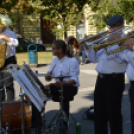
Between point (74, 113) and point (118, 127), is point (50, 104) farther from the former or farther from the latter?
point (118, 127)

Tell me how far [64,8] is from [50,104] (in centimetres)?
230

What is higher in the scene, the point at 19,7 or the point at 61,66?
the point at 19,7

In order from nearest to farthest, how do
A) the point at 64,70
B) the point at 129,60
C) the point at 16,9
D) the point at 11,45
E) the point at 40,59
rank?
the point at 129,60
the point at 64,70
the point at 11,45
the point at 16,9
the point at 40,59

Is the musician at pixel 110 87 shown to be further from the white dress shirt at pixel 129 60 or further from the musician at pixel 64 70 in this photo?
the musician at pixel 64 70

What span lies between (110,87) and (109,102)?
191mm

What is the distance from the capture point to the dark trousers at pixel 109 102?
3721mm

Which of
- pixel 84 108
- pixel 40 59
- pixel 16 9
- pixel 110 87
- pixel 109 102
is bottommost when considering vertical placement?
pixel 40 59

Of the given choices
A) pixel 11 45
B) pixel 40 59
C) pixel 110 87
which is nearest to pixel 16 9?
pixel 11 45

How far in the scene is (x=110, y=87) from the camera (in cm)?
372

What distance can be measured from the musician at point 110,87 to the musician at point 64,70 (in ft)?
2.03

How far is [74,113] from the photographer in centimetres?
604

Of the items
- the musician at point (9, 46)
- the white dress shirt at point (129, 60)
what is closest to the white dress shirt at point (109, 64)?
the white dress shirt at point (129, 60)

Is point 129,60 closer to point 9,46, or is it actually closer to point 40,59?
point 9,46

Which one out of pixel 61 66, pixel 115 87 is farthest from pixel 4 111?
pixel 115 87
